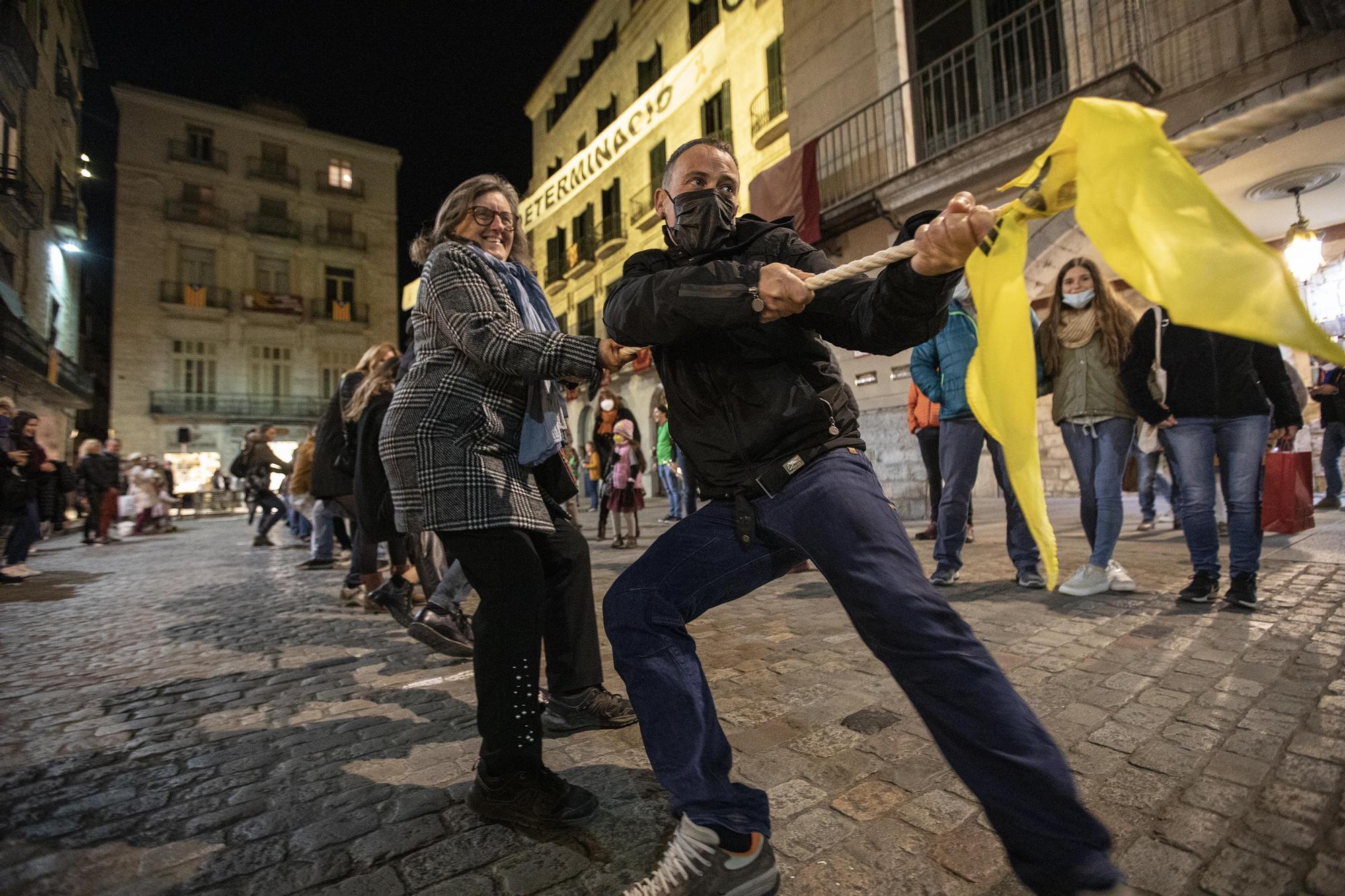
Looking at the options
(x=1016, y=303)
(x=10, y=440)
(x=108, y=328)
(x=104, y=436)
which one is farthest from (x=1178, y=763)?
(x=108, y=328)

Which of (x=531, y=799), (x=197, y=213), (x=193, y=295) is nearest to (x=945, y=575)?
(x=531, y=799)

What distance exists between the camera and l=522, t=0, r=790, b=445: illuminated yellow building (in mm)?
15297

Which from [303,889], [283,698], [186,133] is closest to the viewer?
[303,889]

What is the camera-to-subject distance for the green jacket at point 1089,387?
161 inches

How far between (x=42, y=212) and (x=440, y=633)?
27.2m

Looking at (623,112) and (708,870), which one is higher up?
(623,112)

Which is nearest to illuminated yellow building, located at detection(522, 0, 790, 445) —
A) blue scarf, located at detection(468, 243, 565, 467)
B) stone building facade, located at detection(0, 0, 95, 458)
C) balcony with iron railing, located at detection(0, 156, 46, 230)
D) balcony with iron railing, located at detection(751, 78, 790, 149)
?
balcony with iron railing, located at detection(751, 78, 790, 149)

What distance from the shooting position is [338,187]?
3747cm

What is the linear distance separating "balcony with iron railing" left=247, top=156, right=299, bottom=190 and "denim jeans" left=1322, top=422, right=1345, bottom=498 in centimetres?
4236

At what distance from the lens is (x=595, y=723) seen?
2398 millimetres

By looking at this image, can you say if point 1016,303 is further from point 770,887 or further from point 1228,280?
point 770,887

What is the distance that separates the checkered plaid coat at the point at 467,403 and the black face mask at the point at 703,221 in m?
0.38

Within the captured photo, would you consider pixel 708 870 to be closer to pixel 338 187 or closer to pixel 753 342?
pixel 753 342

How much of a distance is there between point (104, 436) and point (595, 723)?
50588 mm
